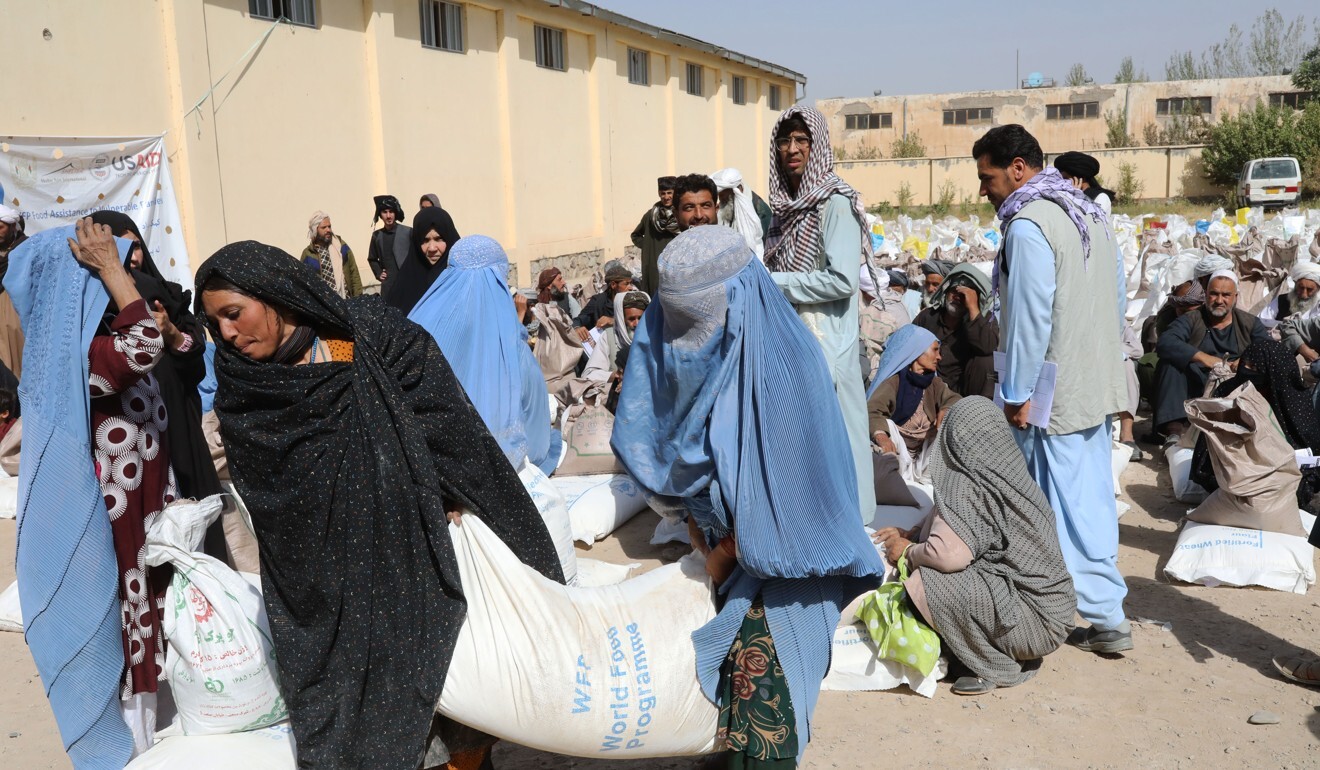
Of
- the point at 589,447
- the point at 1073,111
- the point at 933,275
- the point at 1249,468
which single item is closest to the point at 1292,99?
the point at 1073,111

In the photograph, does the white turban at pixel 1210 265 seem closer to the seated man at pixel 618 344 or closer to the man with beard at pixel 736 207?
the man with beard at pixel 736 207

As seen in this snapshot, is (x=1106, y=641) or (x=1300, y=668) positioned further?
(x=1106, y=641)

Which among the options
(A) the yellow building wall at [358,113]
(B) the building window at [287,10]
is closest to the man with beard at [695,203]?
(A) the yellow building wall at [358,113]

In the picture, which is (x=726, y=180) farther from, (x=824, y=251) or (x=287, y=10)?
(x=287, y=10)

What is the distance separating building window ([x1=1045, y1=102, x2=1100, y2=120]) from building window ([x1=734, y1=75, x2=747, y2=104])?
16.3m

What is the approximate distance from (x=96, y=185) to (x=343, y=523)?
6.45 metres

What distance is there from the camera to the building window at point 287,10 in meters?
9.01

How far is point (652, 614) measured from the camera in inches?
89.5

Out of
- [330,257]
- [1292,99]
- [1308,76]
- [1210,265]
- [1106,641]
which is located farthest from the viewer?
[1292,99]

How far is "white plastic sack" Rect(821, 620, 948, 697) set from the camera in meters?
3.42

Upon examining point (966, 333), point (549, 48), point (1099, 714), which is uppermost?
point (549, 48)

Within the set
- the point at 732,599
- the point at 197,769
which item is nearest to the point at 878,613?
the point at 732,599

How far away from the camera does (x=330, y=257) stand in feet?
29.8

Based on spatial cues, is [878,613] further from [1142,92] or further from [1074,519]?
[1142,92]
